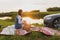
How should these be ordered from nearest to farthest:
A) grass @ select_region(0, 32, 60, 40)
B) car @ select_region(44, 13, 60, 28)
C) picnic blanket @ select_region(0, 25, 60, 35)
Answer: grass @ select_region(0, 32, 60, 40) < picnic blanket @ select_region(0, 25, 60, 35) < car @ select_region(44, 13, 60, 28)

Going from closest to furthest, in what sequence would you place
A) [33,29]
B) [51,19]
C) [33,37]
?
[33,37] < [33,29] < [51,19]

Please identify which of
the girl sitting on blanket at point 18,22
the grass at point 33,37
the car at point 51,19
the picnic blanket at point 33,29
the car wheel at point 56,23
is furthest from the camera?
the car at point 51,19

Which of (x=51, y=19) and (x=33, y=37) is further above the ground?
(x=51, y=19)

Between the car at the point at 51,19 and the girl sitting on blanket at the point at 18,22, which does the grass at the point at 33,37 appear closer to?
the girl sitting on blanket at the point at 18,22

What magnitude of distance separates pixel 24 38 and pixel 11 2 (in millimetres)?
2261

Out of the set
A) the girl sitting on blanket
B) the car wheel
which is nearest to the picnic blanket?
the girl sitting on blanket

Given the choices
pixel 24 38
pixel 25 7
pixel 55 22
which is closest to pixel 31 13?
pixel 25 7

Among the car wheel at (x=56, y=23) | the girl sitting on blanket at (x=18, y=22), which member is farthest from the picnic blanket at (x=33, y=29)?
the car wheel at (x=56, y=23)

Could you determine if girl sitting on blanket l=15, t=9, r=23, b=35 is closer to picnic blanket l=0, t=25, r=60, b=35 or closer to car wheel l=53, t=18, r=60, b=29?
picnic blanket l=0, t=25, r=60, b=35

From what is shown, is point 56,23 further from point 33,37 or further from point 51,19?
point 33,37

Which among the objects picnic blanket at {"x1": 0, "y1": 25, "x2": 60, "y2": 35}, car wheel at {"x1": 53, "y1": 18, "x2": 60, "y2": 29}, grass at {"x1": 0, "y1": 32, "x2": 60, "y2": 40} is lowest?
grass at {"x1": 0, "y1": 32, "x2": 60, "y2": 40}

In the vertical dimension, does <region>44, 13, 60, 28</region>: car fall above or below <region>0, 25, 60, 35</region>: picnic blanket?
above

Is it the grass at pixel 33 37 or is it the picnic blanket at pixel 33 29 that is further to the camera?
the picnic blanket at pixel 33 29

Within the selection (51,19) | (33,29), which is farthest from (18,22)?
(51,19)
